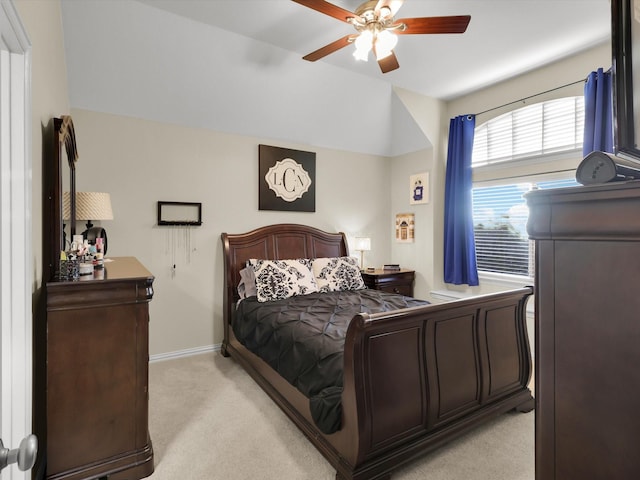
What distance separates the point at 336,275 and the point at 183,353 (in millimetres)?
1792

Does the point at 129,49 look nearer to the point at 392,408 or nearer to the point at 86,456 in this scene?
the point at 86,456

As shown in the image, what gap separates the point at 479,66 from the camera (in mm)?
3570

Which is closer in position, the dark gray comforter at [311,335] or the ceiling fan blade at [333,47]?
the dark gray comforter at [311,335]

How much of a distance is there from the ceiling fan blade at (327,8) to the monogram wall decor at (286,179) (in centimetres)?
205

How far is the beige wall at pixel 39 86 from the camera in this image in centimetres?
146

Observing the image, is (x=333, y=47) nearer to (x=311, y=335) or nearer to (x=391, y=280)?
(x=311, y=335)

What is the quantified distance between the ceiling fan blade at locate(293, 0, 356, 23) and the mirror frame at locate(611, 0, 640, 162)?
175 cm

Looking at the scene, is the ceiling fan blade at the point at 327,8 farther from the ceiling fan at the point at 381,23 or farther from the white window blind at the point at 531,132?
the white window blind at the point at 531,132

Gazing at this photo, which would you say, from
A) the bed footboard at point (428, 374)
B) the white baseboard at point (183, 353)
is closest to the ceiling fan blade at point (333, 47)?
the bed footboard at point (428, 374)

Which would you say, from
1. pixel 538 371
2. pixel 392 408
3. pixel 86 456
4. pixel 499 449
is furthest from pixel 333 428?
pixel 538 371

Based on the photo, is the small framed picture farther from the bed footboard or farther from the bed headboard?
the bed footboard

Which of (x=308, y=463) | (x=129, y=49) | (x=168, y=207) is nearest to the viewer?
(x=308, y=463)

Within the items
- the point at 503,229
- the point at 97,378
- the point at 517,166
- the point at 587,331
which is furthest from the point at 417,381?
the point at 517,166

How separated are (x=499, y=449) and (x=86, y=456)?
2.27 meters
